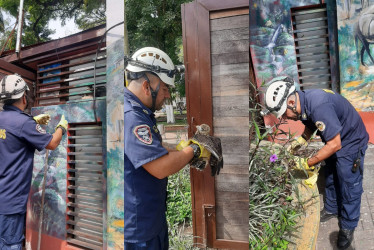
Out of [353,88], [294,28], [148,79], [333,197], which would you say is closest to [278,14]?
[294,28]

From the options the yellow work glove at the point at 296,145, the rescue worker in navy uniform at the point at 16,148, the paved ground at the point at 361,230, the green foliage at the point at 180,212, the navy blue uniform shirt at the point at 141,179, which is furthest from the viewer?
the paved ground at the point at 361,230

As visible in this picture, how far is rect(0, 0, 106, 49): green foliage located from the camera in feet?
2.20

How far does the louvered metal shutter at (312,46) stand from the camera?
10.2 ft

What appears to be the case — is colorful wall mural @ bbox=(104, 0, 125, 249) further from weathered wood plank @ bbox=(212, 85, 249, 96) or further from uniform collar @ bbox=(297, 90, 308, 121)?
uniform collar @ bbox=(297, 90, 308, 121)

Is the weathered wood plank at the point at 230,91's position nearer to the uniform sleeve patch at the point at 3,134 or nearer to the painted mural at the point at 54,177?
the painted mural at the point at 54,177

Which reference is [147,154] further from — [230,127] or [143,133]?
[230,127]

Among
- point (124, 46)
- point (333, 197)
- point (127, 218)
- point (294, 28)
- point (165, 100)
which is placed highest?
point (294, 28)

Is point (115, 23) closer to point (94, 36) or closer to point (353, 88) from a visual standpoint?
point (94, 36)

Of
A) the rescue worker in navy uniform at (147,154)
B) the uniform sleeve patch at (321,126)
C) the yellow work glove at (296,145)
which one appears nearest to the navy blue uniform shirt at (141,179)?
the rescue worker in navy uniform at (147,154)

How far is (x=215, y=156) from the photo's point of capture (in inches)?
37.9

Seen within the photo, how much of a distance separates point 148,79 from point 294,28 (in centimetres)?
298

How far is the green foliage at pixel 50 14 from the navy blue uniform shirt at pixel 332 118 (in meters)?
2.40

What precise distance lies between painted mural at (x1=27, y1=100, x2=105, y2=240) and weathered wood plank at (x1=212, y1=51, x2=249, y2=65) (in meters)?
0.47

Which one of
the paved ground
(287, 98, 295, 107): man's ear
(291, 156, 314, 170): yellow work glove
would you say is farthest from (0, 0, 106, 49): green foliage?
the paved ground
